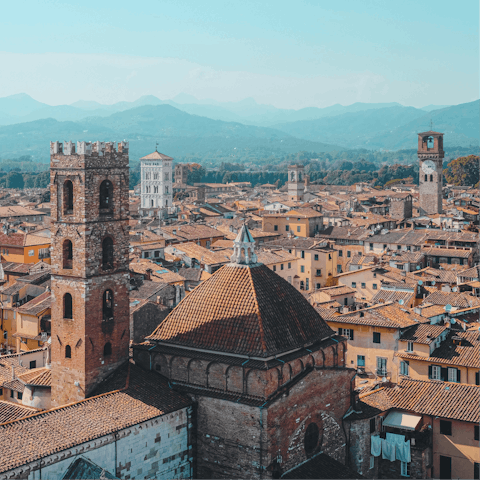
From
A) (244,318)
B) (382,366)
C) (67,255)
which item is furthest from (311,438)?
(382,366)

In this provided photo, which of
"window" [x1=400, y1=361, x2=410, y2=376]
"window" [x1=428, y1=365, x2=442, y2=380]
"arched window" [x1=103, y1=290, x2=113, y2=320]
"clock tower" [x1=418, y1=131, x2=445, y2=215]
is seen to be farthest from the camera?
"clock tower" [x1=418, y1=131, x2=445, y2=215]

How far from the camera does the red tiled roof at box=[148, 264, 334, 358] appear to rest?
828 inches

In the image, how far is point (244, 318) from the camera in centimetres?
2145

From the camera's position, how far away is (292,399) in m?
21.0

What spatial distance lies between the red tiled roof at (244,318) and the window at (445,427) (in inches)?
189

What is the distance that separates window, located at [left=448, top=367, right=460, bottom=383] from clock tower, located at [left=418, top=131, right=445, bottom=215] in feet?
198

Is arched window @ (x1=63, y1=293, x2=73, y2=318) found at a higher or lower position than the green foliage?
lower

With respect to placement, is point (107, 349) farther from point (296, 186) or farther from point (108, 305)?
point (296, 186)

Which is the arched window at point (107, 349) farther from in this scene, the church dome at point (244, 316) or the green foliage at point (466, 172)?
the green foliage at point (466, 172)

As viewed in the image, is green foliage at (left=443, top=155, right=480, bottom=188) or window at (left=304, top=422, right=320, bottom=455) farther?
green foliage at (left=443, top=155, right=480, bottom=188)

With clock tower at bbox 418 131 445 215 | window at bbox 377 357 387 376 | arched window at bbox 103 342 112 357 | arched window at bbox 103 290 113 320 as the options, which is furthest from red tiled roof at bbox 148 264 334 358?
clock tower at bbox 418 131 445 215

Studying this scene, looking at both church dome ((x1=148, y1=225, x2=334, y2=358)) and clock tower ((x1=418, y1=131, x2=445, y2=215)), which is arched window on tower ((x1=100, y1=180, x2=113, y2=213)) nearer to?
church dome ((x1=148, y1=225, x2=334, y2=358))

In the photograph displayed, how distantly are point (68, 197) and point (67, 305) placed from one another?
10.8ft

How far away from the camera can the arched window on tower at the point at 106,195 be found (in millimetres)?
22781
